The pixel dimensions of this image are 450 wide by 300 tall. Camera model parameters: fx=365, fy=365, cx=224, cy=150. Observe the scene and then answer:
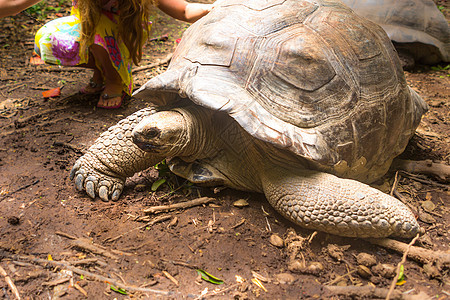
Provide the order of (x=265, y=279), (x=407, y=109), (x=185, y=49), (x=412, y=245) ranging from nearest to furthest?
1. (x=265, y=279)
2. (x=412, y=245)
3. (x=185, y=49)
4. (x=407, y=109)

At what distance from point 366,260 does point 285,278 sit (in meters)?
0.51

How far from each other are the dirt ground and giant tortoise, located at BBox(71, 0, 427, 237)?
0.53ft

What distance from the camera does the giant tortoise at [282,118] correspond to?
7.29ft

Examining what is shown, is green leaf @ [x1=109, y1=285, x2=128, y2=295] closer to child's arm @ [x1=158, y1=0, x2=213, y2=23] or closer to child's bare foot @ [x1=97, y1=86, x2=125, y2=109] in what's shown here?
child's bare foot @ [x1=97, y1=86, x2=125, y2=109]

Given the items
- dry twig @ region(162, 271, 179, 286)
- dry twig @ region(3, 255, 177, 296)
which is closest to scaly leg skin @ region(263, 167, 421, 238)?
dry twig @ region(162, 271, 179, 286)

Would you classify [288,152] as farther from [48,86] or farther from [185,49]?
[48,86]

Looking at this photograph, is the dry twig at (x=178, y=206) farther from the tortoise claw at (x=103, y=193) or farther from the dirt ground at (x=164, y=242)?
the tortoise claw at (x=103, y=193)

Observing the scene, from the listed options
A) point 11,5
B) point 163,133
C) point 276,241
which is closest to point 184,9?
point 11,5

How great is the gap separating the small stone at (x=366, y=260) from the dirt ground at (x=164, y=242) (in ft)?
0.04

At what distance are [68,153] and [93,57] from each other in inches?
58.0

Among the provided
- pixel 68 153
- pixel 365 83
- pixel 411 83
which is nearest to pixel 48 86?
pixel 68 153

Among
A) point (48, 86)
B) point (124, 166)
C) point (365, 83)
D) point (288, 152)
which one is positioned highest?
point (365, 83)

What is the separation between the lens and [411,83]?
4863mm

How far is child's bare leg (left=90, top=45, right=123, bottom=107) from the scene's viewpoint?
3928mm
